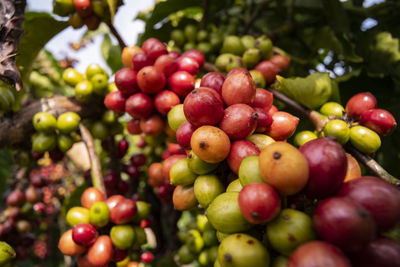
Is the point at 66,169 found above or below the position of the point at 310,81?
below

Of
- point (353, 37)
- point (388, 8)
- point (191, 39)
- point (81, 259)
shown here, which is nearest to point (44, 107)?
point (81, 259)

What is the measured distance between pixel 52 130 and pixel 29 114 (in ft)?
0.95

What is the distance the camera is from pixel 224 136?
123 cm

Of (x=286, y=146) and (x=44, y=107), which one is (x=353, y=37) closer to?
(x=286, y=146)

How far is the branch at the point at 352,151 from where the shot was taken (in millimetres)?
1282

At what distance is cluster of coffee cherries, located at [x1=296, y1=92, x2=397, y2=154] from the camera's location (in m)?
1.43

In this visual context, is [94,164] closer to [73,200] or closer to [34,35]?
[73,200]

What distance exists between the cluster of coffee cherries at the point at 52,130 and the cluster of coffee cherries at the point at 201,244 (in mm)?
1317

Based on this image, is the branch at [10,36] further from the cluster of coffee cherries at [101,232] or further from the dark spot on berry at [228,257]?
the dark spot on berry at [228,257]

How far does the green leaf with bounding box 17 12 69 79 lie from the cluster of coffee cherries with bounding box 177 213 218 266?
7.01 feet

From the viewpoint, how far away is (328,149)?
3.26 ft

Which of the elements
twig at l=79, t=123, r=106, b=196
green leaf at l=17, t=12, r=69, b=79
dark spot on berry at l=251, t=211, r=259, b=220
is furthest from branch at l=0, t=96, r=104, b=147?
dark spot on berry at l=251, t=211, r=259, b=220

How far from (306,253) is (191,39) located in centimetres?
222

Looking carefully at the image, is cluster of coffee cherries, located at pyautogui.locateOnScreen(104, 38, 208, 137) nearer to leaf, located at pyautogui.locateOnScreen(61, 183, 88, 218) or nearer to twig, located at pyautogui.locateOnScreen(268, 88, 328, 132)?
twig, located at pyautogui.locateOnScreen(268, 88, 328, 132)
